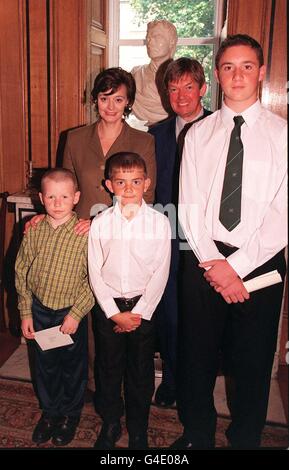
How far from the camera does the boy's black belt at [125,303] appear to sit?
2.02 meters

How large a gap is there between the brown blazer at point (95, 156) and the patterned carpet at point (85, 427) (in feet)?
3.52

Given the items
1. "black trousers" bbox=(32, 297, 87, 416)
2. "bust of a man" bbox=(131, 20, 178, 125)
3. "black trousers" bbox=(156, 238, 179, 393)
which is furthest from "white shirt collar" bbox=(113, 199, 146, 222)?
"bust of a man" bbox=(131, 20, 178, 125)

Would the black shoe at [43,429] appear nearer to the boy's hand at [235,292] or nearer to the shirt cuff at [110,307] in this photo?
the shirt cuff at [110,307]

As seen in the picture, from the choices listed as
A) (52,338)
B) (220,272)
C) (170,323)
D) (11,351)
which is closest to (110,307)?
(52,338)

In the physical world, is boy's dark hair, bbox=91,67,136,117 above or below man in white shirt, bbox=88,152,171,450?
above

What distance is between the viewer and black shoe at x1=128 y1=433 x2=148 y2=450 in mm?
2109

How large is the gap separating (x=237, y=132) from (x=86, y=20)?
1617 millimetres

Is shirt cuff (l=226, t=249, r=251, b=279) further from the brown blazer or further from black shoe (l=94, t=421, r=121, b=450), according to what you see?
black shoe (l=94, t=421, r=121, b=450)

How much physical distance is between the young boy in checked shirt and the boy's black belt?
15 centimetres

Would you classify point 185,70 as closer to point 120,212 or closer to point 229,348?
point 120,212

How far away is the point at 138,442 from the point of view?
211cm

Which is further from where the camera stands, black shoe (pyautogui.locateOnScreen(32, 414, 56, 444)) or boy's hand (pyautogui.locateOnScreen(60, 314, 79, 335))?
black shoe (pyautogui.locateOnScreen(32, 414, 56, 444))

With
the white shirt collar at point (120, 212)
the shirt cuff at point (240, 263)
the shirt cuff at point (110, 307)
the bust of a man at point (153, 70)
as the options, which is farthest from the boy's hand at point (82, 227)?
the bust of a man at point (153, 70)
